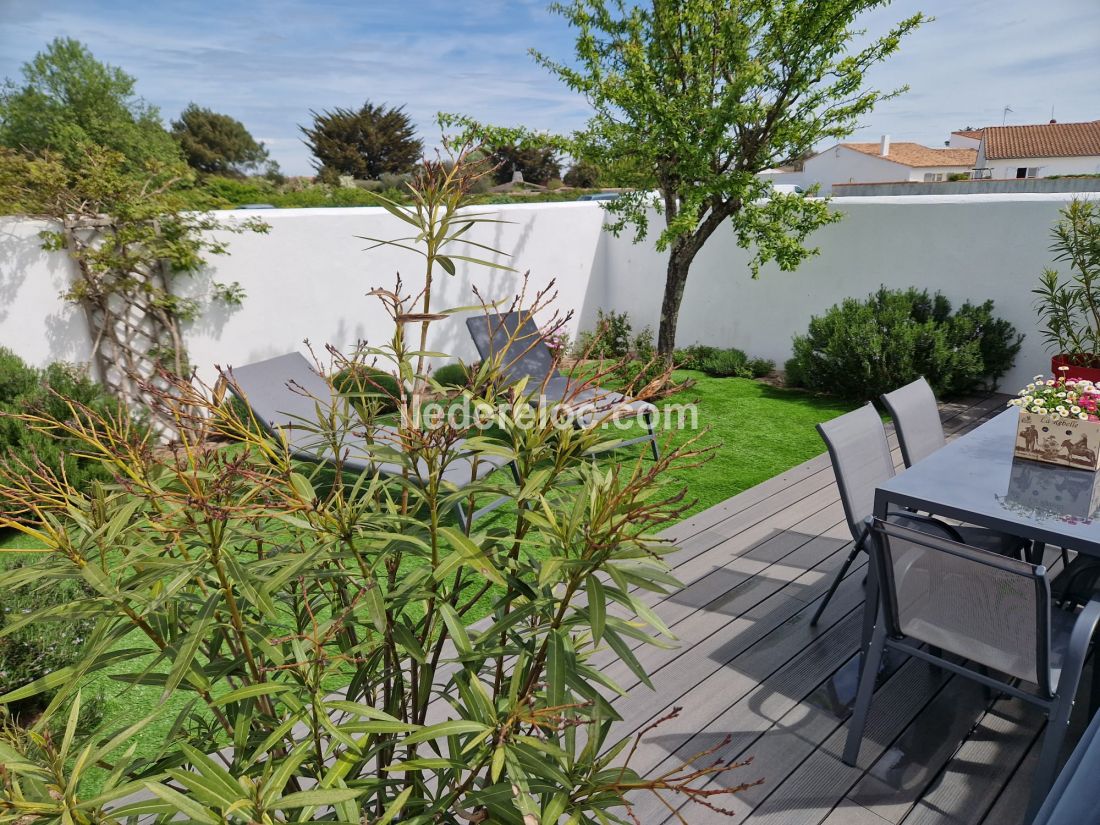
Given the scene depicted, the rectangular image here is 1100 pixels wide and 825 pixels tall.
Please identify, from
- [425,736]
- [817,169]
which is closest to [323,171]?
[817,169]

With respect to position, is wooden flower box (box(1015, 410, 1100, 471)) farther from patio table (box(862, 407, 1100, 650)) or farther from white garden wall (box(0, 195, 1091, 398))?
white garden wall (box(0, 195, 1091, 398))

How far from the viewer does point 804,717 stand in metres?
2.39

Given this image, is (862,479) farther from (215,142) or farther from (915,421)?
(215,142)

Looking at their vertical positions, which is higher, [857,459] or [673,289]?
[673,289]

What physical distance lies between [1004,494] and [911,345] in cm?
380

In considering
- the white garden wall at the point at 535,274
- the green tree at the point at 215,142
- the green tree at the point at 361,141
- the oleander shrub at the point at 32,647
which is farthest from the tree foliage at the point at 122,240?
the green tree at the point at 215,142

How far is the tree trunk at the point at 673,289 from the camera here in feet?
21.7

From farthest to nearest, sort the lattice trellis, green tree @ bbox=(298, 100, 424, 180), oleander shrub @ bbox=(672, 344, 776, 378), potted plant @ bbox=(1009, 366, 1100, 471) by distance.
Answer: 1. green tree @ bbox=(298, 100, 424, 180)
2. oleander shrub @ bbox=(672, 344, 776, 378)
3. the lattice trellis
4. potted plant @ bbox=(1009, 366, 1100, 471)

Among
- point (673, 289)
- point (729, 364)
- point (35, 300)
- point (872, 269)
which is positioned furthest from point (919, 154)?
point (35, 300)

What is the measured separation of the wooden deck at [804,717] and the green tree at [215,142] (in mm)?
53056

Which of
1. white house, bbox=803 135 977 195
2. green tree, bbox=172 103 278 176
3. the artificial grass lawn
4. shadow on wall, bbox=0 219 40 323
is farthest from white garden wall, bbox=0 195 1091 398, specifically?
green tree, bbox=172 103 278 176

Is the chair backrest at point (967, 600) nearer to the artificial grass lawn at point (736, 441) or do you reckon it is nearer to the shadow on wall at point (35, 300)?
the artificial grass lawn at point (736, 441)

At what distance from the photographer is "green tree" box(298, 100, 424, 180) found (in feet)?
140

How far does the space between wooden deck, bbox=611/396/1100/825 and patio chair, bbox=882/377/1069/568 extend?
69 centimetres
